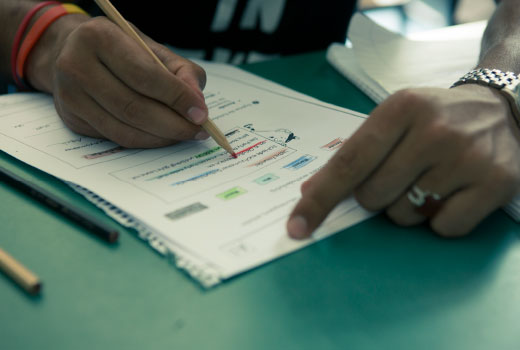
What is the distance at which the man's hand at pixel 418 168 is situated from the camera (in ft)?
1.47

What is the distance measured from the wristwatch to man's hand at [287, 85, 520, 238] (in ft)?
0.40

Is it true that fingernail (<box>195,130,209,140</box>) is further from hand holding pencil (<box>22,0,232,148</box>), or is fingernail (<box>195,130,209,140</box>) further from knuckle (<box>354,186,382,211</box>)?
knuckle (<box>354,186,382,211</box>)

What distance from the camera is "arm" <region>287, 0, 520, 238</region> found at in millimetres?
447

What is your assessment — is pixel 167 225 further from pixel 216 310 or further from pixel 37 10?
pixel 37 10

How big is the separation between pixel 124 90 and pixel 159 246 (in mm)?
239

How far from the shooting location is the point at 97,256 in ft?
1.42

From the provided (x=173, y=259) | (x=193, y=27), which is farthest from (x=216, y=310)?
(x=193, y=27)

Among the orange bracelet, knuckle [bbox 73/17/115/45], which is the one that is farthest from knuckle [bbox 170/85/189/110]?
the orange bracelet

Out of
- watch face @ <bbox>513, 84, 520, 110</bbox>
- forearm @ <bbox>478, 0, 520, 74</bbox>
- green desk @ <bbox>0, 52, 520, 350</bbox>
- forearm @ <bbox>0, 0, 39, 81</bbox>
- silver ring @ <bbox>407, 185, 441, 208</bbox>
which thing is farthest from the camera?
forearm @ <bbox>0, 0, 39, 81</bbox>

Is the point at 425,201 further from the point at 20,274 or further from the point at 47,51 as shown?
the point at 47,51

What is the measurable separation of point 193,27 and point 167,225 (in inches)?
28.6

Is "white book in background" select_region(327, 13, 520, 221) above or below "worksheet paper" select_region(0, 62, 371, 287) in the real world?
above

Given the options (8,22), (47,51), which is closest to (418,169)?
(47,51)

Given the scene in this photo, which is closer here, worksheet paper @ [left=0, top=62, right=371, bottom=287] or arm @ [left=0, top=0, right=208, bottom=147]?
worksheet paper @ [left=0, top=62, right=371, bottom=287]
